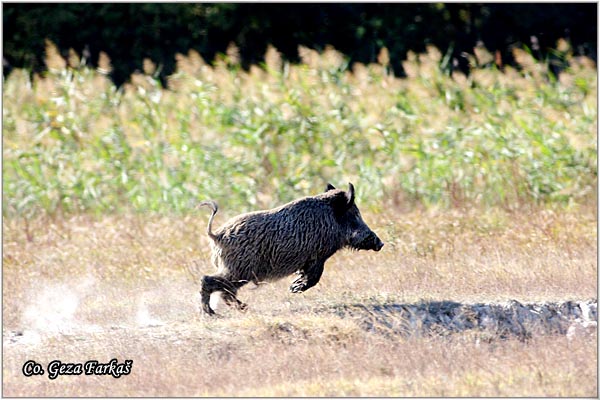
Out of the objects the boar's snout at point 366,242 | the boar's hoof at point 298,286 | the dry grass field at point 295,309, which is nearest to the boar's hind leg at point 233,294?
the dry grass field at point 295,309

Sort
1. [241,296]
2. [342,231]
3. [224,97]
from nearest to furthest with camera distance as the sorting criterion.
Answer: [342,231] < [241,296] < [224,97]

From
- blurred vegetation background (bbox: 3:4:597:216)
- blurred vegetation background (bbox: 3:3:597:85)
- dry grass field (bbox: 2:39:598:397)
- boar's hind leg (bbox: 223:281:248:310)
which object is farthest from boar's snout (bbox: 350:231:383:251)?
blurred vegetation background (bbox: 3:3:597:85)

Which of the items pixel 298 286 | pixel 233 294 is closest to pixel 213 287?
pixel 233 294

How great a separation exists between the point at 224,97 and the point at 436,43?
302 inches

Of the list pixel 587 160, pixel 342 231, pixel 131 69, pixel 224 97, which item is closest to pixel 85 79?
pixel 224 97

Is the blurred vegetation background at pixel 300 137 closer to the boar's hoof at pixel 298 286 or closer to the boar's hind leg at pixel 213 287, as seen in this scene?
the boar's hoof at pixel 298 286

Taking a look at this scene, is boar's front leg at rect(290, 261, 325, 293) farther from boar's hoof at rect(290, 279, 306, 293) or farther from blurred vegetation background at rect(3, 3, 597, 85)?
blurred vegetation background at rect(3, 3, 597, 85)

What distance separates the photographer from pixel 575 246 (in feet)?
41.0

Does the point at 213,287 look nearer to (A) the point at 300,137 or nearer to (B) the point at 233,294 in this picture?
(B) the point at 233,294

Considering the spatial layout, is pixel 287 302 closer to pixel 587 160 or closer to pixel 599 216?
pixel 599 216

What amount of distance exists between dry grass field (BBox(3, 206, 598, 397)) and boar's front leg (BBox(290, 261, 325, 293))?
0.23 metres

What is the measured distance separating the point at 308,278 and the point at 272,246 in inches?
18.6

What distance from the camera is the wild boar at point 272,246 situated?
9.16m

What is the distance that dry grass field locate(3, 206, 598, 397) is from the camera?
795 centimetres
